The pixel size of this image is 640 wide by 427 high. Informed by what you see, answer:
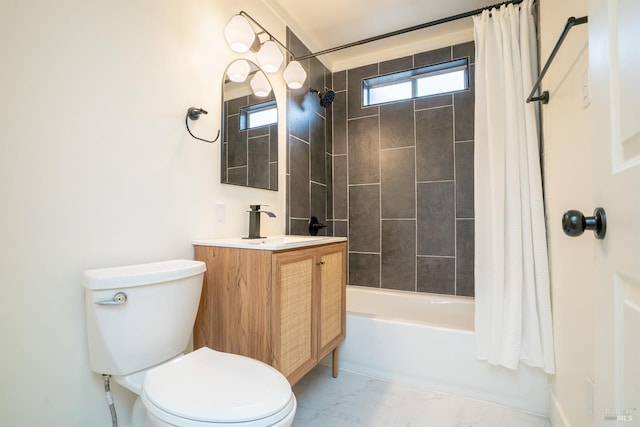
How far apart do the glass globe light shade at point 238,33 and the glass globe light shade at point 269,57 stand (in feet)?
0.64

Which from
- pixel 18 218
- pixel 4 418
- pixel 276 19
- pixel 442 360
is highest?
pixel 276 19

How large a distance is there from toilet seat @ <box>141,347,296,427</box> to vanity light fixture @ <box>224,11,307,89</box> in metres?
1.59

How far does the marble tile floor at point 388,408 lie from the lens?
1467mm

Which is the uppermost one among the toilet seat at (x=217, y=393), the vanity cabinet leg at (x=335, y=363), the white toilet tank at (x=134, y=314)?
the white toilet tank at (x=134, y=314)

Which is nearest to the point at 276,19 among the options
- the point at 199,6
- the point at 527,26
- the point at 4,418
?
the point at 199,6

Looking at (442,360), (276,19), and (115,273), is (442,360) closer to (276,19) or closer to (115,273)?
(115,273)

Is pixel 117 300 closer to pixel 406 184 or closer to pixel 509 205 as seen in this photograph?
pixel 509 205

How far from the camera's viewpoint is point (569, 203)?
4.09ft

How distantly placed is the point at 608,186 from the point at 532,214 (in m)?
1.15

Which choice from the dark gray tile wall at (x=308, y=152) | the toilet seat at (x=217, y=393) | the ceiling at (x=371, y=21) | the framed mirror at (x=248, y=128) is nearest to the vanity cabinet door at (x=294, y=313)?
the toilet seat at (x=217, y=393)

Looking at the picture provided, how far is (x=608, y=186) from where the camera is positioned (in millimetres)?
553

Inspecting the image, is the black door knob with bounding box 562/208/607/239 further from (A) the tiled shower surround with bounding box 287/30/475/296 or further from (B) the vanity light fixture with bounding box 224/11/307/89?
(A) the tiled shower surround with bounding box 287/30/475/296

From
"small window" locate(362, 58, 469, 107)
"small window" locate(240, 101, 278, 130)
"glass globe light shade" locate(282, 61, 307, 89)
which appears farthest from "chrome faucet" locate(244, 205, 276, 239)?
"small window" locate(362, 58, 469, 107)

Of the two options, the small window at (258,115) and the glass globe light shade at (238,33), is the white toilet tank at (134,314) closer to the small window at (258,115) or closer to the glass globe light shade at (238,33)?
the small window at (258,115)
